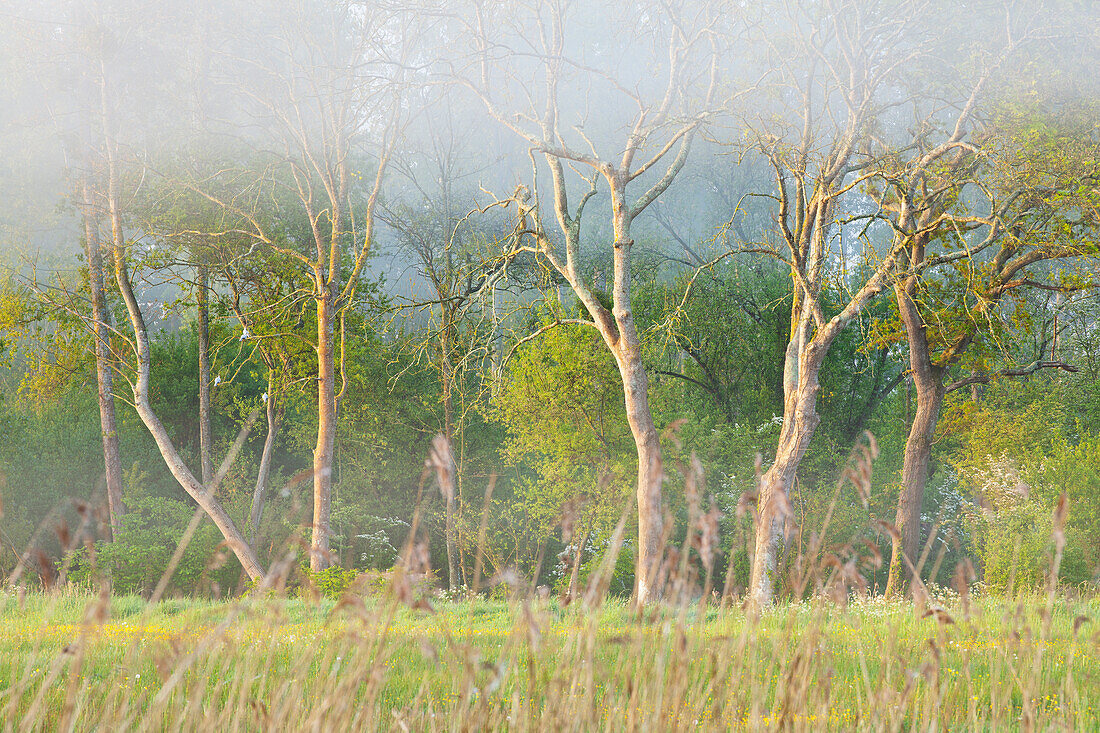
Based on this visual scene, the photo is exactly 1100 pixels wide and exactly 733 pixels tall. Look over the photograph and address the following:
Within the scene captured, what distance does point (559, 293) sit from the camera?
63.8 ft

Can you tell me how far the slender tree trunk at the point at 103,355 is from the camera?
17625mm

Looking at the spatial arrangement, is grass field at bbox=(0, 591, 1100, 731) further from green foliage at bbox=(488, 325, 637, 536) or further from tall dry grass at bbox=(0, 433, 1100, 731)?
green foliage at bbox=(488, 325, 637, 536)

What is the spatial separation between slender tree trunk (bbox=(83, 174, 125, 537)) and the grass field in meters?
11.1

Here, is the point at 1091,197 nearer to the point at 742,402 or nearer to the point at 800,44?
the point at 800,44

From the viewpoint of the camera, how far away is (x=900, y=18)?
12.1m

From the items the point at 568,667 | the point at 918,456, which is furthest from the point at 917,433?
the point at 568,667

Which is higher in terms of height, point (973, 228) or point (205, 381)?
point (973, 228)

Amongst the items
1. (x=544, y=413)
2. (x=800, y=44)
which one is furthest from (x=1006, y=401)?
(x=800, y=44)

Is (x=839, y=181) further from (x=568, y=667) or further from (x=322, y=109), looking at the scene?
(x=568, y=667)

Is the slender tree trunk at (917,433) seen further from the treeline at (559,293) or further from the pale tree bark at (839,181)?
the pale tree bark at (839,181)

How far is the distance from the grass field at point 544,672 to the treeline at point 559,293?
1.53 ft

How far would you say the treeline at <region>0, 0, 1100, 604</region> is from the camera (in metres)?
11.3

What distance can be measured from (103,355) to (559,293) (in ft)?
35.1

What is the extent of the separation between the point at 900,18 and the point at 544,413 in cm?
1190
